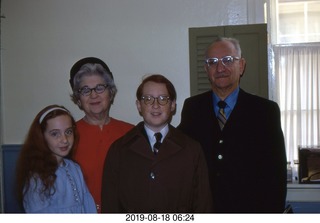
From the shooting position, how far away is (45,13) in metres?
2.42

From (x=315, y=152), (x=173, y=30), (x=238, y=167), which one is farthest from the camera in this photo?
(x=315, y=152)

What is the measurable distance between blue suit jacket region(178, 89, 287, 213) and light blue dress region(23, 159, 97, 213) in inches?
21.4

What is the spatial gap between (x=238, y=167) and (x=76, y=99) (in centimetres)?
79

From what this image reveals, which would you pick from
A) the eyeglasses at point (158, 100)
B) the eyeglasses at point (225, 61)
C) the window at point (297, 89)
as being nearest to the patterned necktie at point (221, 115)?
the eyeglasses at point (225, 61)

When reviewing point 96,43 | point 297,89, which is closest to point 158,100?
point 96,43

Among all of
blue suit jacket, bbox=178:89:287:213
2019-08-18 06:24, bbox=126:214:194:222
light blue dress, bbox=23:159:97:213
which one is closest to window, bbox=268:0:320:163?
blue suit jacket, bbox=178:89:287:213

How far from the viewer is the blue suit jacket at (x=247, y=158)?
1543 mm

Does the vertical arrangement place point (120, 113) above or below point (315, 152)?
above

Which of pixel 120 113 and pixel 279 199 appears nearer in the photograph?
pixel 279 199

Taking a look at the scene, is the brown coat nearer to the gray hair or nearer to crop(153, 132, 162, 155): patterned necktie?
crop(153, 132, 162, 155): patterned necktie

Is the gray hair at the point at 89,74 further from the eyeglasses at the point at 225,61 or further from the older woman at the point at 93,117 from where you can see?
the eyeglasses at the point at 225,61

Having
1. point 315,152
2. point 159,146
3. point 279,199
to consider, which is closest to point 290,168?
point 315,152

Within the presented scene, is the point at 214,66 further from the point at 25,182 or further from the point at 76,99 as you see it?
the point at 25,182

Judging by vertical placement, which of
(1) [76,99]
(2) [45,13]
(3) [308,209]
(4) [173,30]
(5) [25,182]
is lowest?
(3) [308,209]
